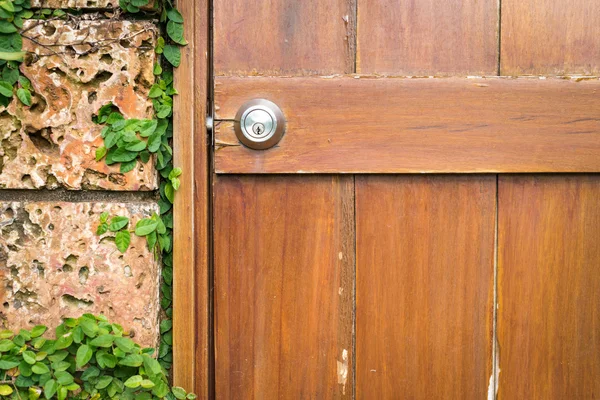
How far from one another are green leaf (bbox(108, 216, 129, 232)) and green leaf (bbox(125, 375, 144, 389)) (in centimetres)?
22

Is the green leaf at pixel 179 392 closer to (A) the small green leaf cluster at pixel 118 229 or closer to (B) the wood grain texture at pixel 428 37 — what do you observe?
(A) the small green leaf cluster at pixel 118 229

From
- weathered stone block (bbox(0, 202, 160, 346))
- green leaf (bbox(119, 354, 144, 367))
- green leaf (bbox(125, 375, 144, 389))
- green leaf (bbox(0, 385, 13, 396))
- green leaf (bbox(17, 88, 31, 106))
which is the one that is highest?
green leaf (bbox(17, 88, 31, 106))

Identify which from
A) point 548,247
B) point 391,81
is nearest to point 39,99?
point 391,81

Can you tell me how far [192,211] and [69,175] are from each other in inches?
7.4

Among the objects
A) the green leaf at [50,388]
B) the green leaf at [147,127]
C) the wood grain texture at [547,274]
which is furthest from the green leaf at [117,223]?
the wood grain texture at [547,274]

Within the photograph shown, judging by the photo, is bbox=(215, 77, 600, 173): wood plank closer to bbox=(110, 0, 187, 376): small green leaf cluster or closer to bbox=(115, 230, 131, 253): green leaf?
bbox=(110, 0, 187, 376): small green leaf cluster

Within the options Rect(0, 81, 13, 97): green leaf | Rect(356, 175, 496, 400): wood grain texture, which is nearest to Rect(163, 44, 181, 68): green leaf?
Rect(0, 81, 13, 97): green leaf

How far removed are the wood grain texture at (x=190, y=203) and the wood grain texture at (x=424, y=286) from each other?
10.3 inches

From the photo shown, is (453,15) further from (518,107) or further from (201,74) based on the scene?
(201,74)

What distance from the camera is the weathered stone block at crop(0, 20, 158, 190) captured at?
684 mm

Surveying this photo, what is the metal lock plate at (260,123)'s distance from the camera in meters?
0.72

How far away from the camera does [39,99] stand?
0.69 meters

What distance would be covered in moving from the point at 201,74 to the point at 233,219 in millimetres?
239

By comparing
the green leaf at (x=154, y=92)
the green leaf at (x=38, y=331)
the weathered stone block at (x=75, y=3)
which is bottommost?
the green leaf at (x=38, y=331)
